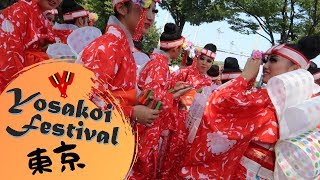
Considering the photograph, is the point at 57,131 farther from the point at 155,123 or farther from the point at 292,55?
the point at 292,55

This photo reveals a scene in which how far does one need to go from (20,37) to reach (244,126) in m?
2.01

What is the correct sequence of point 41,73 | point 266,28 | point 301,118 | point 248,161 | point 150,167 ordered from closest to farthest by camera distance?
1. point 41,73
2. point 301,118
3. point 248,161
4. point 150,167
5. point 266,28

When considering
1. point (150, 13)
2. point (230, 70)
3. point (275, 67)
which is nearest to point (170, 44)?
point (230, 70)

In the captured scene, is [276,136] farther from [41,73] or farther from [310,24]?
[310,24]

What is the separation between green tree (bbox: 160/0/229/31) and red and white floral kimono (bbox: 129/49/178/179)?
1594cm

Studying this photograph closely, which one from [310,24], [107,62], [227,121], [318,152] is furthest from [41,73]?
[310,24]

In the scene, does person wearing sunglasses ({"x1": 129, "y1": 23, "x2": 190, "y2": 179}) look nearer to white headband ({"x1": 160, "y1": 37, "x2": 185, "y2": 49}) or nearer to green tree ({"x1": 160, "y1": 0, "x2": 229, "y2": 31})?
white headband ({"x1": 160, "y1": 37, "x2": 185, "y2": 49})

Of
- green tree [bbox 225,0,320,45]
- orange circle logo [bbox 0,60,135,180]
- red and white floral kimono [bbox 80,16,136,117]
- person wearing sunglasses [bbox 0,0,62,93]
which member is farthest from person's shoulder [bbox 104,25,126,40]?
green tree [bbox 225,0,320,45]

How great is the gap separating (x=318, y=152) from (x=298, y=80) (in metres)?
0.47

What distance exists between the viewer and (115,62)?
209 cm

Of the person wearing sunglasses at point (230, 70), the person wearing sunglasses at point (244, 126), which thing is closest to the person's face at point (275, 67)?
the person wearing sunglasses at point (244, 126)

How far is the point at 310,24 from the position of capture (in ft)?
52.1

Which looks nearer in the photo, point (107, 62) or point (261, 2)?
point (107, 62)

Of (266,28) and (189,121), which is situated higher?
(189,121)
